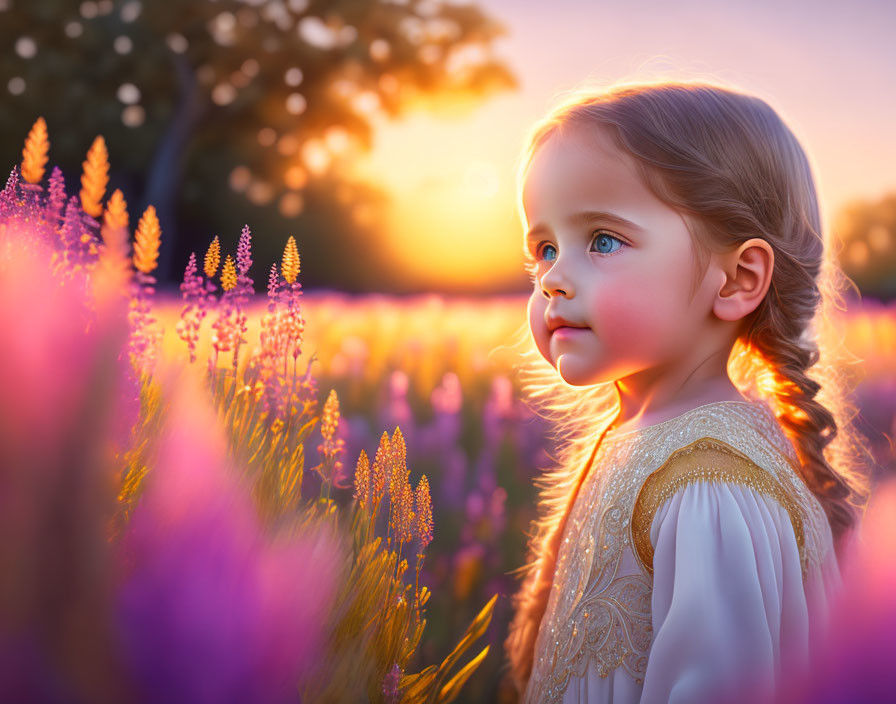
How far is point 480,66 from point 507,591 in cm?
1466

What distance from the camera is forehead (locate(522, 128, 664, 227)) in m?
1.26

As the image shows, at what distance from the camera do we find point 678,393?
1.43m

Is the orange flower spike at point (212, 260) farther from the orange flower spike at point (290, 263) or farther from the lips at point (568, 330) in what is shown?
the lips at point (568, 330)

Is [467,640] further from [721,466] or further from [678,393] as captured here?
[678,393]

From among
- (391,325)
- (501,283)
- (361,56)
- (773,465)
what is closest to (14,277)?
(773,465)

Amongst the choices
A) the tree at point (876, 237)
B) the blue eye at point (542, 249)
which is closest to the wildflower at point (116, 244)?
the blue eye at point (542, 249)

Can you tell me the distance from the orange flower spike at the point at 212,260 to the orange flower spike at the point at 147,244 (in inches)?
2.7

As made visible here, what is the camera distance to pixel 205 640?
41cm

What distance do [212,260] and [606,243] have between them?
28.5 inches

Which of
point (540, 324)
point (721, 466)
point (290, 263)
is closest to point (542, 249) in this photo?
point (540, 324)

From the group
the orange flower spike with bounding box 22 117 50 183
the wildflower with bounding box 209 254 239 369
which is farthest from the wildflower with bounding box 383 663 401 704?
the orange flower spike with bounding box 22 117 50 183

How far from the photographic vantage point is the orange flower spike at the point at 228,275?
0.78 m

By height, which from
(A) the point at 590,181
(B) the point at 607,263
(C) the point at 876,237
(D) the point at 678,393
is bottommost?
(D) the point at 678,393

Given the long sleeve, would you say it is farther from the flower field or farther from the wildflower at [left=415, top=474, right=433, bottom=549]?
the wildflower at [left=415, top=474, right=433, bottom=549]
